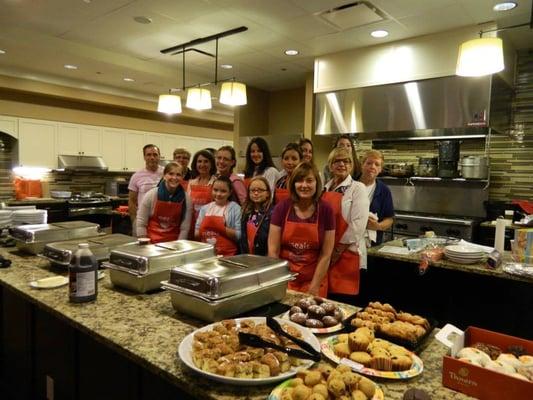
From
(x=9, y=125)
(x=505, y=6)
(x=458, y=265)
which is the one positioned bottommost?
(x=458, y=265)

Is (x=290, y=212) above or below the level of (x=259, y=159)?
below

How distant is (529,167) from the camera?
4555mm

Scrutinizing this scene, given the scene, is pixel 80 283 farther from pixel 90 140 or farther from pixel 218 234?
pixel 90 140

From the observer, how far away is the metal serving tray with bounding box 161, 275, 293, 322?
1.43 meters

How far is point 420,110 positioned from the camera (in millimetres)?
4418

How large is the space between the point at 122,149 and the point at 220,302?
7.24 m

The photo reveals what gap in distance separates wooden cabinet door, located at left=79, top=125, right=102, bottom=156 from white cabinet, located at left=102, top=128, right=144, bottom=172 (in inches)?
3.9

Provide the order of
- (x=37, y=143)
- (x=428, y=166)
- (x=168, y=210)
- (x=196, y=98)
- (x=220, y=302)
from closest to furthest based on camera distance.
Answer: (x=220, y=302), (x=168, y=210), (x=196, y=98), (x=428, y=166), (x=37, y=143)

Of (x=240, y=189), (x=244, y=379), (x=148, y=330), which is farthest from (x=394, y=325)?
(x=240, y=189)

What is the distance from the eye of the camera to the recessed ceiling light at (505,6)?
134 inches

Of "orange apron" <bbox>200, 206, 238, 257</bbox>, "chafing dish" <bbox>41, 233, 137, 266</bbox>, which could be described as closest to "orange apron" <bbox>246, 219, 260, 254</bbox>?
"orange apron" <bbox>200, 206, 238, 257</bbox>

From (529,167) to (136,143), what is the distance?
688cm

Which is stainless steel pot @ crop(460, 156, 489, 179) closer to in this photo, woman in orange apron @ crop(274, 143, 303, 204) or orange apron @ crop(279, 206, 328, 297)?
woman in orange apron @ crop(274, 143, 303, 204)

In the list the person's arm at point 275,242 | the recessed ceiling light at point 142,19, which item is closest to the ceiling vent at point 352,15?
the recessed ceiling light at point 142,19
